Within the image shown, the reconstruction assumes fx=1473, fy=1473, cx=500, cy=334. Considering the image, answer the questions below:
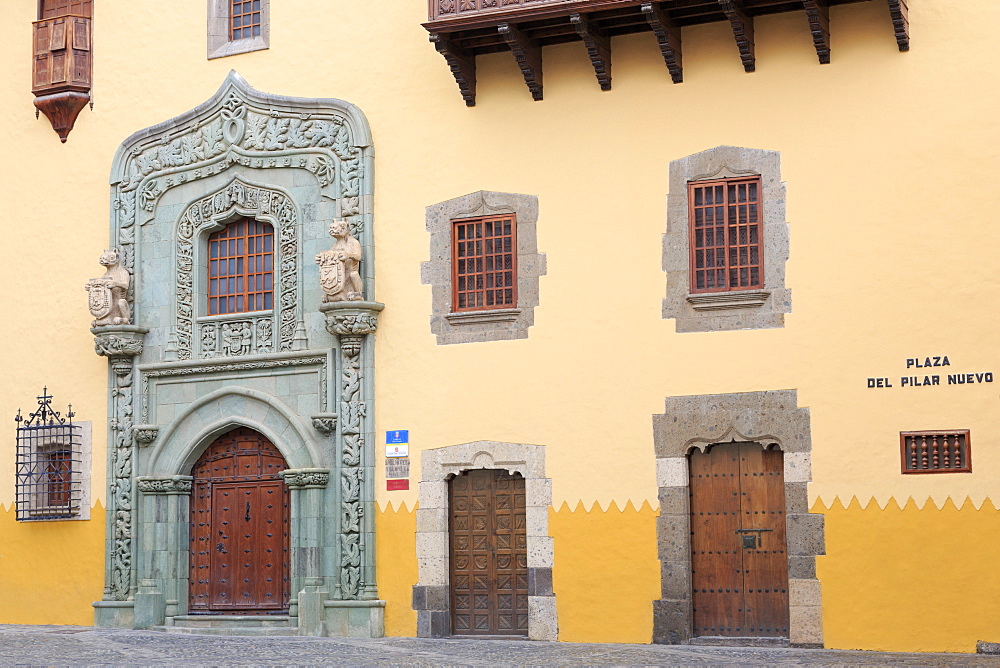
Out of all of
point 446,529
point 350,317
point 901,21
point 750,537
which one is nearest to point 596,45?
point 901,21

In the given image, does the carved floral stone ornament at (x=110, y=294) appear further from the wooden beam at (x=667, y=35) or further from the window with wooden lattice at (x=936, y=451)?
the window with wooden lattice at (x=936, y=451)

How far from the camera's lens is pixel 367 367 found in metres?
18.1

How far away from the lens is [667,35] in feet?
53.9

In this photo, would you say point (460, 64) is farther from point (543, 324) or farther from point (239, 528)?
point (239, 528)

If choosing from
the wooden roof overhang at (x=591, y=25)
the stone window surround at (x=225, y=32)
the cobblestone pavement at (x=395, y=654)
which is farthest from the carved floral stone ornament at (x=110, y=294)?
the wooden roof overhang at (x=591, y=25)

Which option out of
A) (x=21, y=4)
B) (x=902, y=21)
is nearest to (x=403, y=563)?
(x=902, y=21)

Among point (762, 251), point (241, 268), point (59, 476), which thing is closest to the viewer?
point (762, 251)

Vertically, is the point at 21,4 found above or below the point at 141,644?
above

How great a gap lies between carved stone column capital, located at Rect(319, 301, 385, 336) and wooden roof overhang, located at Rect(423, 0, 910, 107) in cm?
289

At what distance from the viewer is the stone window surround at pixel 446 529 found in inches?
664

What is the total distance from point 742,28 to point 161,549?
9.83 meters

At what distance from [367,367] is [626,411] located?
11.1 feet

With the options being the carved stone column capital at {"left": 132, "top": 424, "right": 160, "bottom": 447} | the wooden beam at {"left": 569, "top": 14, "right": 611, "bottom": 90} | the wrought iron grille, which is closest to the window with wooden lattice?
the wooden beam at {"left": 569, "top": 14, "right": 611, "bottom": 90}

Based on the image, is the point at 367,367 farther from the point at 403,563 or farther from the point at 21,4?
the point at 21,4
